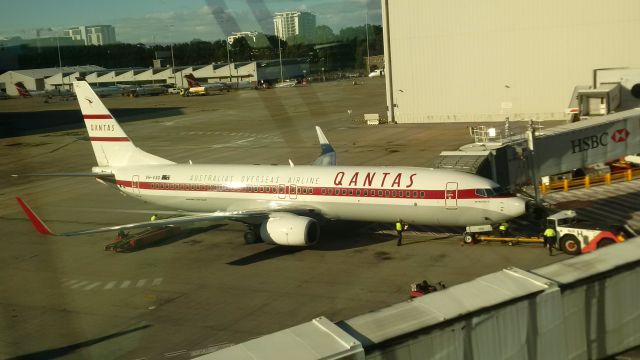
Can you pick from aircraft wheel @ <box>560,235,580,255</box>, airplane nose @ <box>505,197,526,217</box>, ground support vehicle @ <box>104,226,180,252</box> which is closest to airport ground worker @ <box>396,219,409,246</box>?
airplane nose @ <box>505,197,526,217</box>

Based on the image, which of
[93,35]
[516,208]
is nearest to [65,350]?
[93,35]

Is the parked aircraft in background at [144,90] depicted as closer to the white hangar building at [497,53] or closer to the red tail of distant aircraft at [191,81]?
the red tail of distant aircraft at [191,81]

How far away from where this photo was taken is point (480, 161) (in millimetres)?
34188

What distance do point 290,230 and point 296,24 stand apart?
33.2 ft

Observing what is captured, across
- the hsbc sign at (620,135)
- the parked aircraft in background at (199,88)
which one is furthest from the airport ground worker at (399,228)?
the parked aircraft in background at (199,88)

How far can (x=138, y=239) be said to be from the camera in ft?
115

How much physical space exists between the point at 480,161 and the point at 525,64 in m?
44.0

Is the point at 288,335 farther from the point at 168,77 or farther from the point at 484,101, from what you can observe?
the point at 168,77

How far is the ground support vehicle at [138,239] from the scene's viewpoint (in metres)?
34.6

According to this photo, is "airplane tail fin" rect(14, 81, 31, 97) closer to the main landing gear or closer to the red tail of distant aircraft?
the red tail of distant aircraft

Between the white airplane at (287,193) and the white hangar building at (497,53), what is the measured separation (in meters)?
45.8

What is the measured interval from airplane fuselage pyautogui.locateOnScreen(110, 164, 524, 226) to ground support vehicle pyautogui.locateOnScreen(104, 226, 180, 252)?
193 centimetres

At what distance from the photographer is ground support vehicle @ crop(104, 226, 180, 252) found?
3459cm

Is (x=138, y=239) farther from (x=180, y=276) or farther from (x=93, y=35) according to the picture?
(x=93, y=35)
